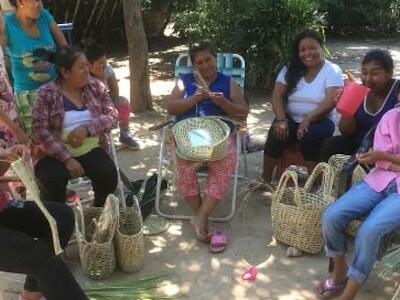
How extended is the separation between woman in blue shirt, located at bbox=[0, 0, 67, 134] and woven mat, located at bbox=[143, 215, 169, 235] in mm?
1362


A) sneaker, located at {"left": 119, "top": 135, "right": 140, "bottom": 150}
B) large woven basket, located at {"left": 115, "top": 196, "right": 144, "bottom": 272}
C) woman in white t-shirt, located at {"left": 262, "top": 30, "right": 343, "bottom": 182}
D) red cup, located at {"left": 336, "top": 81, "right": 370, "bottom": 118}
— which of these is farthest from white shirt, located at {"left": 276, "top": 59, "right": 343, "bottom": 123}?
sneaker, located at {"left": 119, "top": 135, "right": 140, "bottom": 150}

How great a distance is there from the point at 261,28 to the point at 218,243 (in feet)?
Result: 14.2

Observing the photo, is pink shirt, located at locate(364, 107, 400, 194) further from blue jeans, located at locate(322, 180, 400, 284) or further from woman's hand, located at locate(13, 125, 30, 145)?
woman's hand, located at locate(13, 125, 30, 145)

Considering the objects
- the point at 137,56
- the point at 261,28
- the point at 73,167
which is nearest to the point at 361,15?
the point at 261,28

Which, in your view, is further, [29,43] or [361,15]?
[361,15]

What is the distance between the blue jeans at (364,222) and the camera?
2.72 meters

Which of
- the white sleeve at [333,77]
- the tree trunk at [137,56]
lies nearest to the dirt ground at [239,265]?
the white sleeve at [333,77]

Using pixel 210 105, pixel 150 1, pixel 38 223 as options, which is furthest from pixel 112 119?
pixel 150 1

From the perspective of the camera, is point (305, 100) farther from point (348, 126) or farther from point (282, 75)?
point (348, 126)

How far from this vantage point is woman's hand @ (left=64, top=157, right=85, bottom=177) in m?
3.50

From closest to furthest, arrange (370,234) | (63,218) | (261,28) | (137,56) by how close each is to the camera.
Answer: (370,234)
(63,218)
(137,56)
(261,28)

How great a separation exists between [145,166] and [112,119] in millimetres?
1411

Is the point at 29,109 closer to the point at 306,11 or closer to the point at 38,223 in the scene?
the point at 38,223

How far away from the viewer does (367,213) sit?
2949 mm
